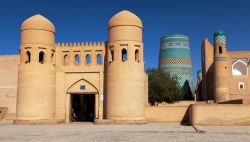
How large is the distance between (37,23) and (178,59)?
3877 cm

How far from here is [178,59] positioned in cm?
6031

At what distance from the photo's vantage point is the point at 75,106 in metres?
28.2

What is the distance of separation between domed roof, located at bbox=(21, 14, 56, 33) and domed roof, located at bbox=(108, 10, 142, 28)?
13.8ft

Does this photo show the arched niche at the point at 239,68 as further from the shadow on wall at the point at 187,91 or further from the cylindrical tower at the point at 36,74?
the cylindrical tower at the point at 36,74

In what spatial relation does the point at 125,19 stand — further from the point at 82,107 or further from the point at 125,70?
the point at 82,107

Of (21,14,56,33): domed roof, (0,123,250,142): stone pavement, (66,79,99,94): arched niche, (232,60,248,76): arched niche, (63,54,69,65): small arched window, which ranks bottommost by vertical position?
(0,123,250,142): stone pavement

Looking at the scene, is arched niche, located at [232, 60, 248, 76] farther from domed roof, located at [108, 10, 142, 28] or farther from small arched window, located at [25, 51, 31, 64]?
small arched window, located at [25, 51, 31, 64]

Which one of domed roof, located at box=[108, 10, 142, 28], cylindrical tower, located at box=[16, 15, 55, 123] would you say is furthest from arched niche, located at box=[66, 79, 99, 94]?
domed roof, located at box=[108, 10, 142, 28]

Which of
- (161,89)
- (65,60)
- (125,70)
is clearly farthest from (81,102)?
(161,89)

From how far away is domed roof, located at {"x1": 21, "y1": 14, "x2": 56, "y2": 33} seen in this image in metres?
24.4

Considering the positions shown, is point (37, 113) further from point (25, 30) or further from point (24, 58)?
point (25, 30)

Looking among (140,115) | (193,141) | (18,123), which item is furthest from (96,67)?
(193,141)

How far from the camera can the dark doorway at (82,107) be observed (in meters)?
27.9

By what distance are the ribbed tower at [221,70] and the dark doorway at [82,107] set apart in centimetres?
1699
